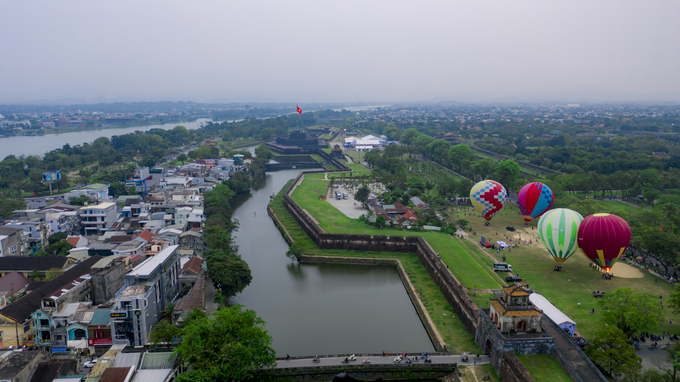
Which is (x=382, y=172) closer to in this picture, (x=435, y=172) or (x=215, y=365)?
(x=435, y=172)

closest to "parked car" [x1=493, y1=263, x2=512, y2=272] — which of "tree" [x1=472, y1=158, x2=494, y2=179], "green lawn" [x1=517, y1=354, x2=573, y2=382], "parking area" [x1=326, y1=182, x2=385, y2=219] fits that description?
"green lawn" [x1=517, y1=354, x2=573, y2=382]

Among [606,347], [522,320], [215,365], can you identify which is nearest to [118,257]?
[215,365]

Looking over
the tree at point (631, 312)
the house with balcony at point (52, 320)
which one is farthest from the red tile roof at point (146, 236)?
the tree at point (631, 312)

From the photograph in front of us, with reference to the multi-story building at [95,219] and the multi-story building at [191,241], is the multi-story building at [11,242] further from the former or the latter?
the multi-story building at [191,241]

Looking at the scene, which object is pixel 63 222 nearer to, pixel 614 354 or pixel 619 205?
pixel 614 354

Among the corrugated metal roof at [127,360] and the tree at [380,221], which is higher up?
the tree at [380,221]

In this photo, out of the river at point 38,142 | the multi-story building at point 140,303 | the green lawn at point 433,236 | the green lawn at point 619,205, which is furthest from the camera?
the river at point 38,142

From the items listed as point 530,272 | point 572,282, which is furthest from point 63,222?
point 572,282
